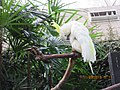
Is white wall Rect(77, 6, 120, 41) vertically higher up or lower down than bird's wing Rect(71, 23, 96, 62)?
higher up

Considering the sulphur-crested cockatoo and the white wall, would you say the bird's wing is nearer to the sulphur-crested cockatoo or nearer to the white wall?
the sulphur-crested cockatoo

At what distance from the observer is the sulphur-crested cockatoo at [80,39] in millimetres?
659

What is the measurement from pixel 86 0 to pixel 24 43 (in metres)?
1.92

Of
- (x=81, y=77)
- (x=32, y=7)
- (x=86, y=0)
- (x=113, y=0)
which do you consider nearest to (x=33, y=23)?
(x=32, y=7)

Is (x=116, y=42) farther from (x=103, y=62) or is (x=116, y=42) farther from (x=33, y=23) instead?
(x=33, y=23)

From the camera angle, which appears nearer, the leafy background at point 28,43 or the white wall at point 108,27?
the leafy background at point 28,43

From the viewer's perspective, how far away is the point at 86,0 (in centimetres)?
340

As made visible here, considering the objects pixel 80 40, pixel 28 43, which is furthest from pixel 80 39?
pixel 28 43

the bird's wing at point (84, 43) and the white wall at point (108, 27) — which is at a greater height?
the white wall at point (108, 27)

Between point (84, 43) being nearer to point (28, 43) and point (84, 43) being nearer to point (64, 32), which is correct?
point (64, 32)

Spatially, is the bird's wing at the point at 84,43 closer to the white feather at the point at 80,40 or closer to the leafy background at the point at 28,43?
the white feather at the point at 80,40

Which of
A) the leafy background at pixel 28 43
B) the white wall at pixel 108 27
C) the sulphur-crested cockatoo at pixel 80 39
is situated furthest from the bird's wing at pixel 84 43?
the white wall at pixel 108 27

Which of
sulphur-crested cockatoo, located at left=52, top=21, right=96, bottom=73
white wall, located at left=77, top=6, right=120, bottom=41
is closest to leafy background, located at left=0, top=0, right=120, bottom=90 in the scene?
sulphur-crested cockatoo, located at left=52, top=21, right=96, bottom=73

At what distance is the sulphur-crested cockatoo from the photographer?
659 mm
